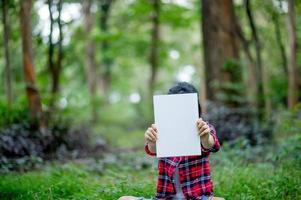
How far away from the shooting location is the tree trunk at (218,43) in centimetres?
1206

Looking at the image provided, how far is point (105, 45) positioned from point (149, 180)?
47.2ft

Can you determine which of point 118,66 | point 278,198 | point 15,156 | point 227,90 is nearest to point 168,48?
point 118,66

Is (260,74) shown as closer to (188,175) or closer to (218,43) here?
(218,43)

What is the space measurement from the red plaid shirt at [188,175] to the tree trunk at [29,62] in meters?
5.38

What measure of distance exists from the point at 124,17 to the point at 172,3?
4.52m

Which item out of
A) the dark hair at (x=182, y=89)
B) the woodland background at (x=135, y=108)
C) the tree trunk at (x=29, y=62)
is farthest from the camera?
the tree trunk at (x=29, y=62)

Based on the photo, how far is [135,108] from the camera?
2173 centimetres

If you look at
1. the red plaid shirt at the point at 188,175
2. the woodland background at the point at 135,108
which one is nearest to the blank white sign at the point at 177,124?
the red plaid shirt at the point at 188,175

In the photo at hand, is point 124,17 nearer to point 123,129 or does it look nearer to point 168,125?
point 123,129

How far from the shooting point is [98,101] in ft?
60.2

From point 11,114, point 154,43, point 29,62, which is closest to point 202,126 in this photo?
point 29,62

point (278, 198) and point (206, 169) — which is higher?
point (206, 169)

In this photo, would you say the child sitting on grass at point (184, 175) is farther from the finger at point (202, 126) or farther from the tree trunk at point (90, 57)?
the tree trunk at point (90, 57)

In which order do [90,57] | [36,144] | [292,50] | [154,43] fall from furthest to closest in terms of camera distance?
[90,57], [154,43], [292,50], [36,144]
